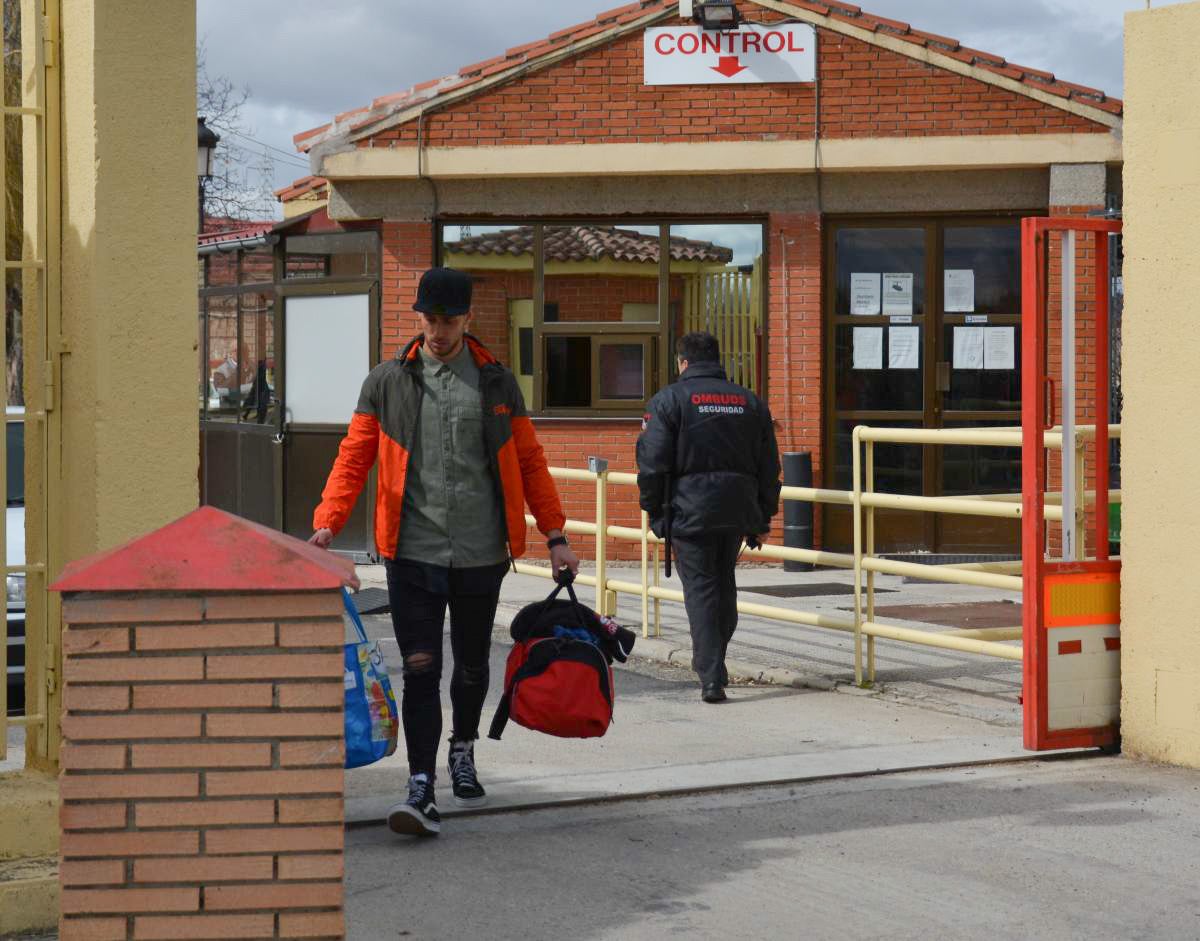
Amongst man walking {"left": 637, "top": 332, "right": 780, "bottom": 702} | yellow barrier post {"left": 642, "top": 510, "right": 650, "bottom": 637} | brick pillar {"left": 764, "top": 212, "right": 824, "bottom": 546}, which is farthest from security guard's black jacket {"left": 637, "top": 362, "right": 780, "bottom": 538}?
brick pillar {"left": 764, "top": 212, "right": 824, "bottom": 546}

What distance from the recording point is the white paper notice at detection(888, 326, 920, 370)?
51.4 ft

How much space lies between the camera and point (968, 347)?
15.7 m

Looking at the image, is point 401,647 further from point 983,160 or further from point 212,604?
point 983,160

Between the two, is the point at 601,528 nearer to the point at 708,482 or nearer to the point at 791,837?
the point at 708,482

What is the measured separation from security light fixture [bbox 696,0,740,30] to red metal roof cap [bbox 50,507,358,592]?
12.0 m

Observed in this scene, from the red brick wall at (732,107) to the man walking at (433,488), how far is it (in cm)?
941

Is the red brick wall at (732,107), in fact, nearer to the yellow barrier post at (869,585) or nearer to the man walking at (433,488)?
the yellow barrier post at (869,585)

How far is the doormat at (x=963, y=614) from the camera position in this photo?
11.7 meters

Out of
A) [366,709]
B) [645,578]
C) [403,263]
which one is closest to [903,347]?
[403,263]

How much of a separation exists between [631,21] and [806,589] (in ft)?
16.4

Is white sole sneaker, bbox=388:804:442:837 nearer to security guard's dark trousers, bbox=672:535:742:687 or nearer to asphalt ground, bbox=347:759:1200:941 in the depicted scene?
asphalt ground, bbox=347:759:1200:941

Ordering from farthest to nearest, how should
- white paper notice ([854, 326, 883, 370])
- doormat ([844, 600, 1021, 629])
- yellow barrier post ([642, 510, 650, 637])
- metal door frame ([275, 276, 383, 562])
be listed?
metal door frame ([275, 276, 383, 562]), white paper notice ([854, 326, 883, 370]), doormat ([844, 600, 1021, 629]), yellow barrier post ([642, 510, 650, 637])

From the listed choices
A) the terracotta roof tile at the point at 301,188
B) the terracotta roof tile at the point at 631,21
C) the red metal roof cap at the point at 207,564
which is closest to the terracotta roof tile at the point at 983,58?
the terracotta roof tile at the point at 631,21

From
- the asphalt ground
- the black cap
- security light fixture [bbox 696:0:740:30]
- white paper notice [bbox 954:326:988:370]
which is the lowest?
the asphalt ground
